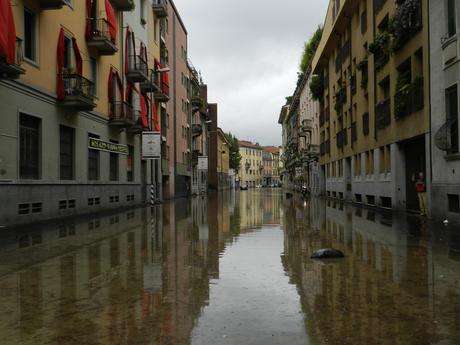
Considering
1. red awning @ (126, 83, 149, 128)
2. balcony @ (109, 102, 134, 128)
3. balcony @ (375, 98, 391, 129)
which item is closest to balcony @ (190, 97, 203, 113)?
red awning @ (126, 83, 149, 128)

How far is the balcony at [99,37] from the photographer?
2388 centimetres

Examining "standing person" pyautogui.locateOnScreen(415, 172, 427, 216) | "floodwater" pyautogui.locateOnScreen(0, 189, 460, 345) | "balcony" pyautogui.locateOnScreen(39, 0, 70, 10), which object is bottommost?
"floodwater" pyautogui.locateOnScreen(0, 189, 460, 345)

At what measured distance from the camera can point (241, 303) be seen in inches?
236

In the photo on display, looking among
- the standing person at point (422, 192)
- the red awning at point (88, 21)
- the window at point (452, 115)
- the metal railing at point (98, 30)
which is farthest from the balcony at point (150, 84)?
the window at point (452, 115)

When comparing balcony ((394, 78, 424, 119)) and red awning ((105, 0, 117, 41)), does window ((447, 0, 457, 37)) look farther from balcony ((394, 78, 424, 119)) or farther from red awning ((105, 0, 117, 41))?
red awning ((105, 0, 117, 41))

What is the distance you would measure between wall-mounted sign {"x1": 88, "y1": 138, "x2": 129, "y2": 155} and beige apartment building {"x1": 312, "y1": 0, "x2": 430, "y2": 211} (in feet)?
46.6

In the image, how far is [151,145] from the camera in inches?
1243

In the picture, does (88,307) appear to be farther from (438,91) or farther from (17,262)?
(438,91)

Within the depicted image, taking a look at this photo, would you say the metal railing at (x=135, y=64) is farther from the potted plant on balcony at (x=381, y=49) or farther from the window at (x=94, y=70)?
the potted plant on balcony at (x=381, y=49)

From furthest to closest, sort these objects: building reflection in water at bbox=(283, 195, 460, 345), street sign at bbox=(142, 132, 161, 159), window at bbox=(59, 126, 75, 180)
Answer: street sign at bbox=(142, 132, 161, 159) → window at bbox=(59, 126, 75, 180) → building reflection in water at bbox=(283, 195, 460, 345)

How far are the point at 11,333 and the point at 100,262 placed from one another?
174 inches

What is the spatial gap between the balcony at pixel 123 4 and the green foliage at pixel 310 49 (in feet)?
92.4

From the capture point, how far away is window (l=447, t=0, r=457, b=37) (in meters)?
15.6

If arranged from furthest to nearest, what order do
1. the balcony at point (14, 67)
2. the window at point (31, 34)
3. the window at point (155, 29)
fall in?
the window at point (155, 29)
the window at point (31, 34)
the balcony at point (14, 67)
